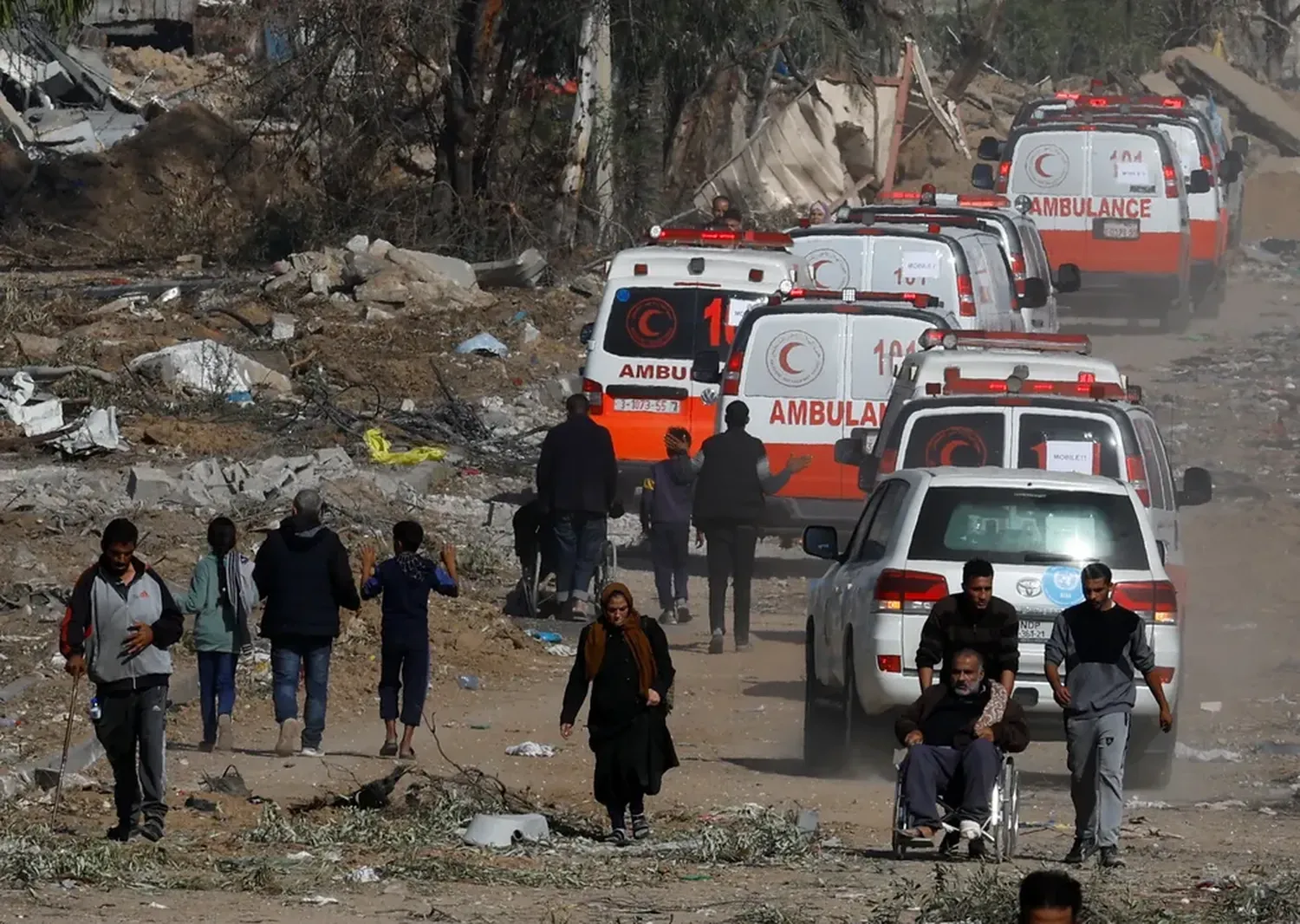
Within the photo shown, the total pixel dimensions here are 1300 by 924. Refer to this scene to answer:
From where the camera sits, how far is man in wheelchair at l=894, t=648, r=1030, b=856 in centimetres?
946

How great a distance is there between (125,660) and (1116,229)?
20.2m

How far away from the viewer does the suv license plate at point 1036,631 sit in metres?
11.2

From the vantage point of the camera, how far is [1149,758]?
38.6 ft

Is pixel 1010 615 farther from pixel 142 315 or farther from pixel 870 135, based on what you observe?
pixel 870 135

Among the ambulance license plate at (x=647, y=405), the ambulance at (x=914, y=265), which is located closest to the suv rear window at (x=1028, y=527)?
the ambulance license plate at (x=647, y=405)

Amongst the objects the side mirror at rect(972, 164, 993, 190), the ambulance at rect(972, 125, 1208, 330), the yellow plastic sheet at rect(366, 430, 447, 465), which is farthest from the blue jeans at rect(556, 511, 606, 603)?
the side mirror at rect(972, 164, 993, 190)

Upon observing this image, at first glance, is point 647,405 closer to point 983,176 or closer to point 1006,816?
point 1006,816

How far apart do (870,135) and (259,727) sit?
1060 inches

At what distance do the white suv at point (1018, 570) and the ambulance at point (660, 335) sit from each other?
301 inches

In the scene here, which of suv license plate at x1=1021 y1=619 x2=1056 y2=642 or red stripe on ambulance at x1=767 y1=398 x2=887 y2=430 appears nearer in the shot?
suv license plate at x1=1021 y1=619 x2=1056 y2=642

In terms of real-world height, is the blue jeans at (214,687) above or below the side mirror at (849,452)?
below

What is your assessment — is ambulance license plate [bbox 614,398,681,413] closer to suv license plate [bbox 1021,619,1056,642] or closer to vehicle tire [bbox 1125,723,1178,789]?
vehicle tire [bbox 1125,723,1178,789]

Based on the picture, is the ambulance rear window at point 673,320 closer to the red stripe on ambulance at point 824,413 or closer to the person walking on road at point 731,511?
the red stripe on ambulance at point 824,413

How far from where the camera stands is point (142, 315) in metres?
26.0
